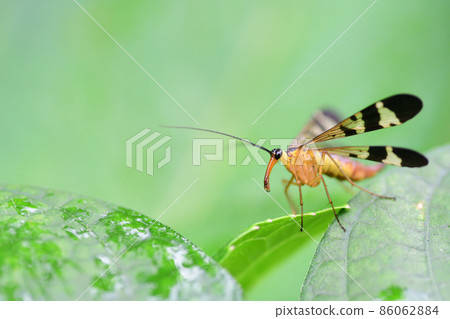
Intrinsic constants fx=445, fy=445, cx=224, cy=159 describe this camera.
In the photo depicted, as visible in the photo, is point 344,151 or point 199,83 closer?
point 344,151

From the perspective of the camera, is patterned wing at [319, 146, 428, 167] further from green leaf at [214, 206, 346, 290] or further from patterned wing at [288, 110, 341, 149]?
green leaf at [214, 206, 346, 290]

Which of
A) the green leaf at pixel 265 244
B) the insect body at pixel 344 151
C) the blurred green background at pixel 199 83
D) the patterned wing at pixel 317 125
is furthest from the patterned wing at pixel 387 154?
the green leaf at pixel 265 244

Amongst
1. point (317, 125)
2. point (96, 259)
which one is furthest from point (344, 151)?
point (96, 259)

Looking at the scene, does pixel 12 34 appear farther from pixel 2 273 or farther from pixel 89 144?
pixel 2 273

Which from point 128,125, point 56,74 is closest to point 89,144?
point 128,125

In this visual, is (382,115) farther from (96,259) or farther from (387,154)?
(96,259)

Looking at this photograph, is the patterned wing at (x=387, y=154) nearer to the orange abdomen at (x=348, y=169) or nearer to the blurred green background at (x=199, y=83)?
the orange abdomen at (x=348, y=169)
